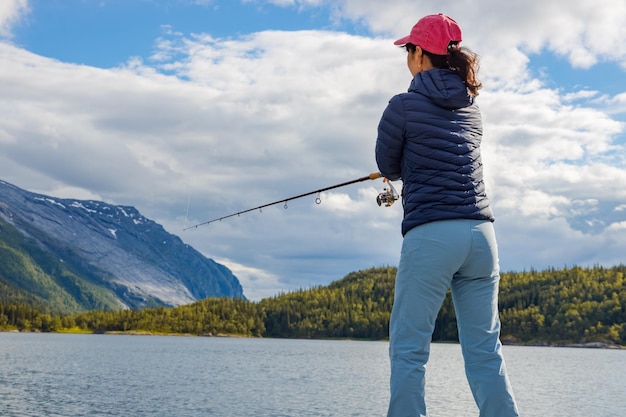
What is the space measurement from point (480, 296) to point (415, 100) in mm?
1357

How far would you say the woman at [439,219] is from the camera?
4703 millimetres

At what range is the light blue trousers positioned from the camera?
4684 mm

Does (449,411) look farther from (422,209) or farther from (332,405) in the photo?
(422,209)

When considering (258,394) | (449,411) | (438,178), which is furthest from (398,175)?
(258,394)

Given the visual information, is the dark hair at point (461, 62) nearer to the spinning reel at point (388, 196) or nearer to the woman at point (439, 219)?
the woman at point (439, 219)

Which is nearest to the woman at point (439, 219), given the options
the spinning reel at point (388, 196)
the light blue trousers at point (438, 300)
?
the light blue trousers at point (438, 300)

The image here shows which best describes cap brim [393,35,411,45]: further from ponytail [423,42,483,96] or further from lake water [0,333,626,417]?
lake water [0,333,626,417]

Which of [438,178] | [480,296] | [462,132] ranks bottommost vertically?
[480,296]

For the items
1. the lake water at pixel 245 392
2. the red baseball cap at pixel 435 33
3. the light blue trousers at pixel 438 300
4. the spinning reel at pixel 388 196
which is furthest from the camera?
the lake water at pixel 245 392

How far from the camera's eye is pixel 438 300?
4777 millimetres

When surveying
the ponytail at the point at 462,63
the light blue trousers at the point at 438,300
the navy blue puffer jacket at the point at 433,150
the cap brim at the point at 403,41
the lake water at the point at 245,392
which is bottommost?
the lake water at the point at 245,392

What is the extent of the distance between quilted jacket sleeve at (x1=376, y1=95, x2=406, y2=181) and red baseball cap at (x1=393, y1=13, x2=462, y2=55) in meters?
0.44

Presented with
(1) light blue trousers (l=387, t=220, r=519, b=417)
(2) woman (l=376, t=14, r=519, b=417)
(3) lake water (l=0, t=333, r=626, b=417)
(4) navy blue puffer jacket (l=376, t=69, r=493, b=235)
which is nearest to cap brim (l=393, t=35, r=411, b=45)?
(2) woman (l=376, t=14, r=519, b=417)

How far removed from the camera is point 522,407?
4853cm
